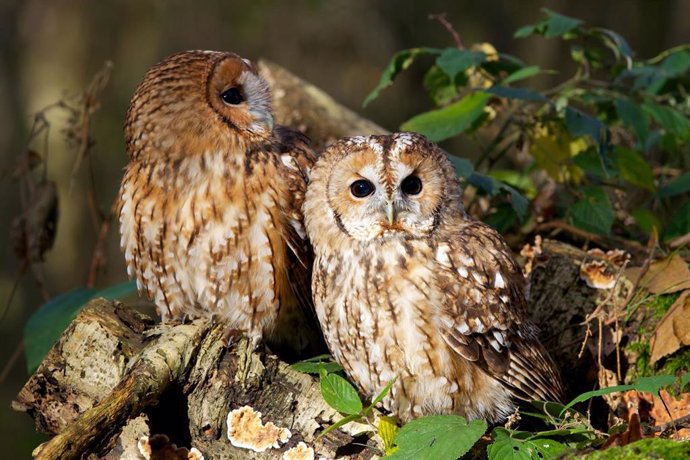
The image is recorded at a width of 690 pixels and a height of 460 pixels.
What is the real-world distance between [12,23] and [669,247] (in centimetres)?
639

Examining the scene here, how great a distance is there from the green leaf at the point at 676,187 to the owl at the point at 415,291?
1.16 meters

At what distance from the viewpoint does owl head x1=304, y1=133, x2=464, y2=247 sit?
2383 millimetres

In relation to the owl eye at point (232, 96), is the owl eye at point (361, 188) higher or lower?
lower

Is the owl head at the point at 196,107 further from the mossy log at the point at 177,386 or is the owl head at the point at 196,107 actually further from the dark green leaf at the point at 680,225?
the dark green leaf at the point at 680,225

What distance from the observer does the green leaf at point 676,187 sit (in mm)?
3320

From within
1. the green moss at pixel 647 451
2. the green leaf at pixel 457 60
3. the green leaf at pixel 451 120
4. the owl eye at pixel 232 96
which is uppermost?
the green leaf at pixel 457 60

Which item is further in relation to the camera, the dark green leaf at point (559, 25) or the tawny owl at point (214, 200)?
the dark green leaf at point (559, 25)

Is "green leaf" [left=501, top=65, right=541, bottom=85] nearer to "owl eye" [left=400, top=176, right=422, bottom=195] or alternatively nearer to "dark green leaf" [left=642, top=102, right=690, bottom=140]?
"dark green leaf" [left=642, top=102, right=690, bottom=140]

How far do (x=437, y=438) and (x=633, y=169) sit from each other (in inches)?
71.2

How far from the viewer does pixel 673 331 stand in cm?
262

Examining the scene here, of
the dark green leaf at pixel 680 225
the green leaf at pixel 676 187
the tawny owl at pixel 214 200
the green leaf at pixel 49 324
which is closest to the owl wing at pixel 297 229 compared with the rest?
the tawny owl at pixel 214 200

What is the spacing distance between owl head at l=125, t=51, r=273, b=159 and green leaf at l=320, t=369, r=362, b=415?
848 millimetres

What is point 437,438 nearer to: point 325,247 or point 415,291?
point 415,291

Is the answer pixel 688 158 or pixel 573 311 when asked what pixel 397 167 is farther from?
pixel 688 158
